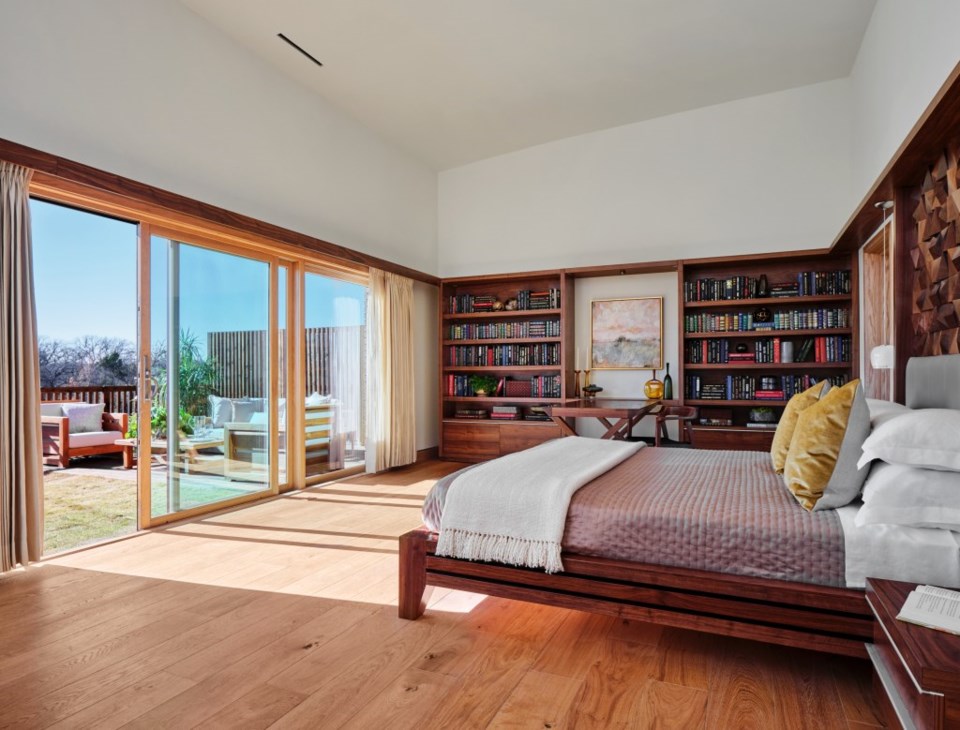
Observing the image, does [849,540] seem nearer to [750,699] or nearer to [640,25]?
[750,699]

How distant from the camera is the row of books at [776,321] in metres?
4.95

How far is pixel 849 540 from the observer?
66.4 inches

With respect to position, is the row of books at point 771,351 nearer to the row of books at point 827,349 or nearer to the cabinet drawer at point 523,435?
the row of books at point 827,349

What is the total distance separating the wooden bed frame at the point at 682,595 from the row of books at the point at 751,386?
380 centimetres

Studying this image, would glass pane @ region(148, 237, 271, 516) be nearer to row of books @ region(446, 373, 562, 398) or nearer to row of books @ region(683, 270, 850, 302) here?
row of books @ region(446, 373, 562, 398)

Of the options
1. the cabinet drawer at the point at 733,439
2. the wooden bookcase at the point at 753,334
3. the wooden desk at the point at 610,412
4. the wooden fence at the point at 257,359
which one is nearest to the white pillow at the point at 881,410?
the wooden desk at the point at 610,412

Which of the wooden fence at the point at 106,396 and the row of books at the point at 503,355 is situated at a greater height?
the row of books at the point at 503,355

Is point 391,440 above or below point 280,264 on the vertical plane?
below

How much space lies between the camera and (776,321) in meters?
5.16

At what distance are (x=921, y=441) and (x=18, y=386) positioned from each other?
12.3 feet

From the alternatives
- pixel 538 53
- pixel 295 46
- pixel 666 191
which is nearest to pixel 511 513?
pixel 538 53

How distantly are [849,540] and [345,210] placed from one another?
4.64 metres

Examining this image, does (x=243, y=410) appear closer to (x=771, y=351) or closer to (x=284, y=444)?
(x=284, y=444)

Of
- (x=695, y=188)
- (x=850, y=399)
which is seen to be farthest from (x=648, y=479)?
(x=695, y=188)
